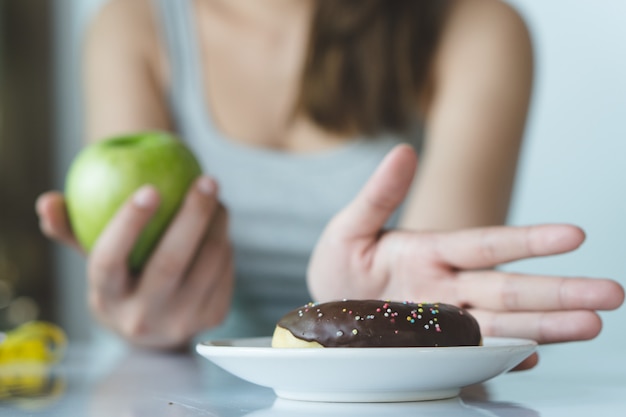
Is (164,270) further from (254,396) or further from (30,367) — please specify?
(254,396)

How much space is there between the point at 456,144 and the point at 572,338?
2.17 feet

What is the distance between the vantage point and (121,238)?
1109mm

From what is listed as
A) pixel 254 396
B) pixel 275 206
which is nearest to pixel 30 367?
pixel 254 396

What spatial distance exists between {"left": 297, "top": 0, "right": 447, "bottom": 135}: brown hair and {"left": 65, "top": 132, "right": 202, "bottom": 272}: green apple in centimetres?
45

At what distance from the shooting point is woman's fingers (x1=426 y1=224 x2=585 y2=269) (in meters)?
0.78

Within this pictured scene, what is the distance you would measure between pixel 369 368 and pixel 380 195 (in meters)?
0.30

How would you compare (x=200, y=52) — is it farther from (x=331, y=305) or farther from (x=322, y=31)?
(x=331, y=305)

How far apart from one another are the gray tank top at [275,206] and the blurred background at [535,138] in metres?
1.75

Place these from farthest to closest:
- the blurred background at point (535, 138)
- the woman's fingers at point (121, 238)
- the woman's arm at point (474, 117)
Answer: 1. the blurred background at point (535, 138)
2. the woman's arm at point (474, 117)
3. the woman's fingers at point (121, 238)

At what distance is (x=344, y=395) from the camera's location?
0.64 m

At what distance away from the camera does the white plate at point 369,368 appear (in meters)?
0.58

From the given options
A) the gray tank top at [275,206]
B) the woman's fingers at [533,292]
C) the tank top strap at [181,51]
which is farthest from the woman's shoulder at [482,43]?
the woman's fingers at [533,292]

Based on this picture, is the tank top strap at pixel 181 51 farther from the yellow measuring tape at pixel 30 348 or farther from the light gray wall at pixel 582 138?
the light gray wall at pixel 582 138

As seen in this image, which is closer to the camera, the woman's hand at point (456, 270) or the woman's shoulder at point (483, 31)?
the woman's hand at point (456, 270)
